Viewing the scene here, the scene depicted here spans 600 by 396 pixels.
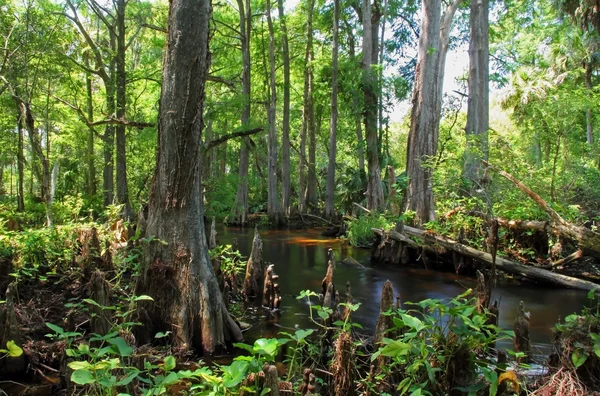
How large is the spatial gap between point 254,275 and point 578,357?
5657 mm

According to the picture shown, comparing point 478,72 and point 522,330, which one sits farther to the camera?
point 478,72

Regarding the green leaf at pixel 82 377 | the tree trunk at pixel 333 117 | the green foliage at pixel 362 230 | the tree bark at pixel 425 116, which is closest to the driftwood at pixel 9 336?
the green leaf at pixel 82 377

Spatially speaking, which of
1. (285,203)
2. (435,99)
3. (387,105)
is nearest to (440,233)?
(435,99)

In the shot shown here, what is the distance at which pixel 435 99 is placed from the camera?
12953mm

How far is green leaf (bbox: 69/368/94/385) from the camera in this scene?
93.9 inches

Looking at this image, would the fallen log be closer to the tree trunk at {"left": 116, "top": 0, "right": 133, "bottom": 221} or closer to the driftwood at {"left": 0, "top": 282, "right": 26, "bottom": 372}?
the driftwood at {"left": 0, "top": 282, "right": 26, "bottom": 372}

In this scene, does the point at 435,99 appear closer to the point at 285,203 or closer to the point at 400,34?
the point at 400,34

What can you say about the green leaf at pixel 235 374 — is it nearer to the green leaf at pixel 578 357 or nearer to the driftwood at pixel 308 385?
the driftwood at pixel 308 385

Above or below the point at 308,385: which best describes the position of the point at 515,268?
below

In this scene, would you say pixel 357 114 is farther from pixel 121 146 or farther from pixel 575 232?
pixel 575 232

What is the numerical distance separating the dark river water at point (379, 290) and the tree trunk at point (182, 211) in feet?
Result: 3.99

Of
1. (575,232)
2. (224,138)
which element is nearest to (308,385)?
(224,138)

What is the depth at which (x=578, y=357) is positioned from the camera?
331 cm

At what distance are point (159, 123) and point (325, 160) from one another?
37.4 metres
